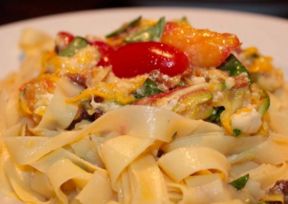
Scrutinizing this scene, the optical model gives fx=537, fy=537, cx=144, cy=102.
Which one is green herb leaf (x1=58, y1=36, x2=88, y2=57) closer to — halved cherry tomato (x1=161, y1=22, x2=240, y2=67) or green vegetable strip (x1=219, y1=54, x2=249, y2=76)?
halved cherry tomato (x1=161, y1=22, x2=240, y2=67)

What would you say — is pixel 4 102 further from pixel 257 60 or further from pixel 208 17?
pixel 208 17

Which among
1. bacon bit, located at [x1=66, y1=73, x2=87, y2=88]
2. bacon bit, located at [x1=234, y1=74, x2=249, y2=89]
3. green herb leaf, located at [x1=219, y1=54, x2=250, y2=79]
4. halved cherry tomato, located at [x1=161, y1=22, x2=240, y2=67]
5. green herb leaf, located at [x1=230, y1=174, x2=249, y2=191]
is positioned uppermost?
halved cherry tomato, located at [x1=161, y1=22, x2=240, y2=67]

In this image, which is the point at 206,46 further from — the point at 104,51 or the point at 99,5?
the point at 99,5

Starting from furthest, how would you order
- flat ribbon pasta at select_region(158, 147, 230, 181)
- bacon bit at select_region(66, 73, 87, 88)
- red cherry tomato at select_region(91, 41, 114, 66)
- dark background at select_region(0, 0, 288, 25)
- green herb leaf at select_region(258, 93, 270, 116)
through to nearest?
1. dark background at select_region(0, 0, 288, 25)
2. red cherry tomato at select_region(91, 41, 114, 66)
3. bacon bit at select_region(66, 73, 87, 88)
4. green herb leaf at select_region(258, 93, 270, 116)
5. flat ribbon pasta at select_region(158, 147, 230, 181)

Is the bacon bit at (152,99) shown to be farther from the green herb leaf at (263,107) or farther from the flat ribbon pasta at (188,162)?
the green herb leaf at (263,107)

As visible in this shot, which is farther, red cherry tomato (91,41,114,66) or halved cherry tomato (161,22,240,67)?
red cherry tomato (91,41,114,66)

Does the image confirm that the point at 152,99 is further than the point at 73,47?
No

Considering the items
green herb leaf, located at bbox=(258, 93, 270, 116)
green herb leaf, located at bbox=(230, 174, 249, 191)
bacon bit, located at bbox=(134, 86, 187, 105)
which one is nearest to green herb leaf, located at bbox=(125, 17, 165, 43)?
bacon bit, located at bbox=(134, 86, 187, 105)

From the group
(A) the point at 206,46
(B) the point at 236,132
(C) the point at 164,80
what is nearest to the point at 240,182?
(B) the point at 236,132
